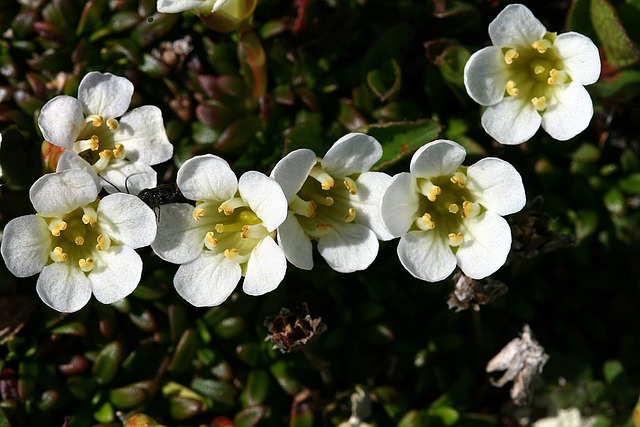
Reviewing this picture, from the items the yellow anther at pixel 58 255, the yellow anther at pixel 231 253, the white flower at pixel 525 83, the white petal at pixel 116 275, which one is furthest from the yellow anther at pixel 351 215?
the yellow anther at pixel 58 255

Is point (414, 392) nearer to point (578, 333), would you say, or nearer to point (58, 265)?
point (578, 333)

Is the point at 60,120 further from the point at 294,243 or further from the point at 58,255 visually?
the point at 294,243

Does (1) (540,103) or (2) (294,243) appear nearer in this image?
(2) (294,243)

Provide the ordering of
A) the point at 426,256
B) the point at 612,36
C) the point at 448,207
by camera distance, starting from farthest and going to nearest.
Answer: the point at 612,36 → the point at 448,207 → the point at 426,256

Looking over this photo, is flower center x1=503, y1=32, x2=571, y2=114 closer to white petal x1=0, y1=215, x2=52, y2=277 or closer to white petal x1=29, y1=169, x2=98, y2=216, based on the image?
white petal x1=29, y1=169, x2=98, y2=216

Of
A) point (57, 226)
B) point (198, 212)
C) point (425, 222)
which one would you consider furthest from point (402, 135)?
point (57, 226)

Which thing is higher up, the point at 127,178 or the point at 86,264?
the point at 127,178

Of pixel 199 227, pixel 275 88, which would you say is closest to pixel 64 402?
pixel 199 227

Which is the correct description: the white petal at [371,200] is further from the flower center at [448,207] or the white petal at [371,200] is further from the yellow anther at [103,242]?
the yellow anther at [103,242]
